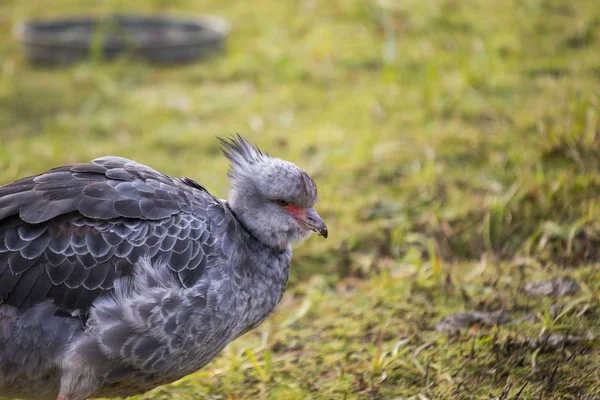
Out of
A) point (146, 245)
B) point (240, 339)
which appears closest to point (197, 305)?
point (146, 245)

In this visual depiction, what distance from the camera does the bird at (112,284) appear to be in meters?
2.62

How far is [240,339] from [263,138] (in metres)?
1.95

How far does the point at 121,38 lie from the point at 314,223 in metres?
3.91

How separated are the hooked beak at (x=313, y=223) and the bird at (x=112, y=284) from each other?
26 cm

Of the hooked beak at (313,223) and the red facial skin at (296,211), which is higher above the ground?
the red facial skin at (296,211)

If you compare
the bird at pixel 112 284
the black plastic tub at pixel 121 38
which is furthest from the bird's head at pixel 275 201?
the black plastic tub at pixel 121 38

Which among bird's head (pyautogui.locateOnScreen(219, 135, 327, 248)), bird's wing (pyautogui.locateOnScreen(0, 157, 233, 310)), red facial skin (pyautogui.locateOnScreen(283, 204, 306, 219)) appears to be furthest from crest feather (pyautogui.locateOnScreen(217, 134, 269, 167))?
bird's wing (pyautogui.locateOnScreen(0, 157, 233, 310))

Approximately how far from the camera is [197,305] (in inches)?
106

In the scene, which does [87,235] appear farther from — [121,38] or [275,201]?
[121,38]

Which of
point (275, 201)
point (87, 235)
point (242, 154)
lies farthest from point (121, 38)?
point (87, 235)

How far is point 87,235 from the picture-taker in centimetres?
274

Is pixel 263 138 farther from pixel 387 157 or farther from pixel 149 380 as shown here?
pixel 149 380

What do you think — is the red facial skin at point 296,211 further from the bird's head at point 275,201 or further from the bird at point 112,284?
the bird at point 112,284

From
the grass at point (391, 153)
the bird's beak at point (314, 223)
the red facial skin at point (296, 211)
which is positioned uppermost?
the red facial skin at point (296, 211)
